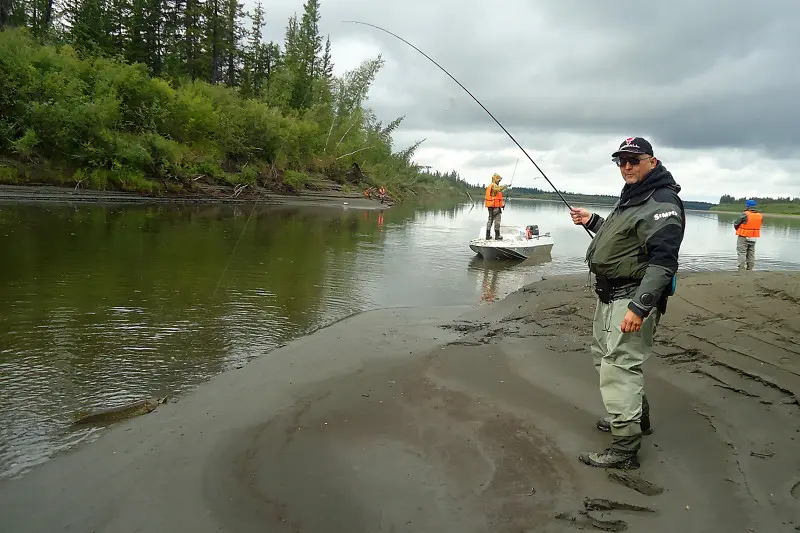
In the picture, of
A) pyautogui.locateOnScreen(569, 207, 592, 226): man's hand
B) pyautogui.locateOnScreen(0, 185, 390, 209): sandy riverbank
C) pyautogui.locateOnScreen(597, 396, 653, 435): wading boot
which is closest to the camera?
pyautogui.locateOnScreen(597, 396, 653, 435): wading boot

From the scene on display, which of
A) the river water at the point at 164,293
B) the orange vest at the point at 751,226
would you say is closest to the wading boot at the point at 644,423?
the river water at the point at 164,293

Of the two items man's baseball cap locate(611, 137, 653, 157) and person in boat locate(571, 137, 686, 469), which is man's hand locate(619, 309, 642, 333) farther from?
man's baseball cap locate(611, 137, 653, 157)

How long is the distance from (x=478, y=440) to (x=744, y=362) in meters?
2.99

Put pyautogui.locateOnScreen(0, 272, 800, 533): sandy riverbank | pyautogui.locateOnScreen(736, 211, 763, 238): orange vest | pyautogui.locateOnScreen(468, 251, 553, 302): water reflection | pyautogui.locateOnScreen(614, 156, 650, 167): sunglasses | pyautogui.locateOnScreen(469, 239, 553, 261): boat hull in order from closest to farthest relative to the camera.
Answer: pyautogui.locateOnScreen(0, 272, 800, 533): sandy riverbank, pyautogui.locateOnScreen(614, 156, 650, 167): sunglasses, pyautogui.locateOnScreen(468, 251, 553, 302): water reflection, pyautogui.locateOnScreen(736, 211, 763, 238): orange vest, pyautogui.locateOnScreen(469, 239, 553, 261): boat hull

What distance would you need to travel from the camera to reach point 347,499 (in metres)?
3.10

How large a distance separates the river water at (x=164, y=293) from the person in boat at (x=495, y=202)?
1.42 m

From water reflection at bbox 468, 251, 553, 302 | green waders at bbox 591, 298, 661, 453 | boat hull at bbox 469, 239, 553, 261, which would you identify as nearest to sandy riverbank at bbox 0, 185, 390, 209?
boat hull at bbox 469, 239, 553, 261

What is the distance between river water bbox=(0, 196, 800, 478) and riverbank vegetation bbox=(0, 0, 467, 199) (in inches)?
282

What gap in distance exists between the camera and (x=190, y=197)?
101ft

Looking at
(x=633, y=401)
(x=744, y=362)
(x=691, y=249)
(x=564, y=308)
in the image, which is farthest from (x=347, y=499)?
(x=691, y=249)

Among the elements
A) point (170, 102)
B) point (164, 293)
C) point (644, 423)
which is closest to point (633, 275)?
point (644, 423)

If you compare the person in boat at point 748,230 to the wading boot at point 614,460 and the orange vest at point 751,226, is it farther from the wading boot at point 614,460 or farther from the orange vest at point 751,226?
the wading boot at point 614,460

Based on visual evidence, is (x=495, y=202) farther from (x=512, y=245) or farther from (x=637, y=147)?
(x=637, y=147)

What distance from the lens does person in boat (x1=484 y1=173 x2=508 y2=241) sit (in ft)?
50.9
